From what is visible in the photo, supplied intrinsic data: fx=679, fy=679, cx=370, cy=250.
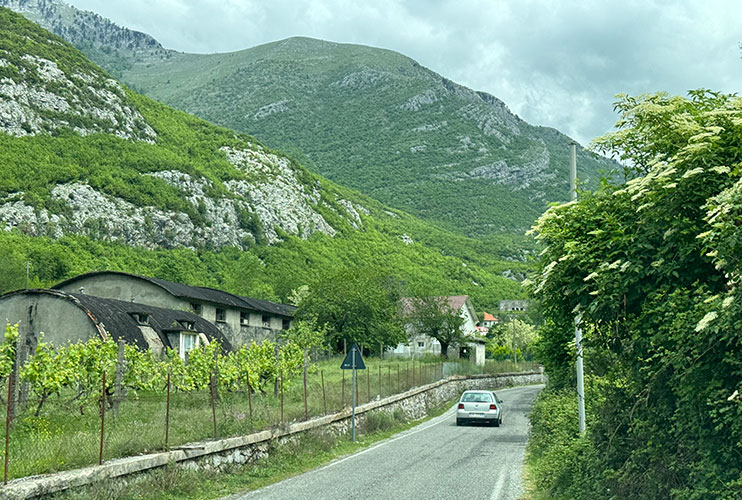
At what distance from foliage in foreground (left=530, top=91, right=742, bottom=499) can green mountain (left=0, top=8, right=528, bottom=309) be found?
216 feet

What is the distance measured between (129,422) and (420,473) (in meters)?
6.83

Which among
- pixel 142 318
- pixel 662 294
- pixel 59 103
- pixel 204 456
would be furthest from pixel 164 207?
pixel 662 294

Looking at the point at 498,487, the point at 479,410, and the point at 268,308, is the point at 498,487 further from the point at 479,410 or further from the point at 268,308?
the point at 268,308

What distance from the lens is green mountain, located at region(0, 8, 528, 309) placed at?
3265 inches

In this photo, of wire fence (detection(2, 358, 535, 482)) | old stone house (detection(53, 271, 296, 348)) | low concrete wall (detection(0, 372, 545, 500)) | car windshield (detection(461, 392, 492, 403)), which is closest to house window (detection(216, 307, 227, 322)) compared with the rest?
old stone house (detection(53, 271, 296, 348))

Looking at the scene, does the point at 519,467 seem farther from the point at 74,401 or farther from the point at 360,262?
the point at 360,262

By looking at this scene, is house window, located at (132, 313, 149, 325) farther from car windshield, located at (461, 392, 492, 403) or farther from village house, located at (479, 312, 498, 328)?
village house, located at (479, 312, 498, 328)

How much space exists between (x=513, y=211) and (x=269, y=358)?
488ft

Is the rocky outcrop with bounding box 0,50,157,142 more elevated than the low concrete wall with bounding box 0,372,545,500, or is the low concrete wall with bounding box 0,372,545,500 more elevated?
the rocky outcrop with bounding box 0,50,157,142

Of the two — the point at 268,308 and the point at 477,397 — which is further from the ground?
the point at 268,308

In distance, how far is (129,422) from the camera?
15750 millimetres

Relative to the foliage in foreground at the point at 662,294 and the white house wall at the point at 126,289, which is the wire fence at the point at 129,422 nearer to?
the foliage in foreground at the point at 662,294

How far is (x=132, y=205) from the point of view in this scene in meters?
94.2

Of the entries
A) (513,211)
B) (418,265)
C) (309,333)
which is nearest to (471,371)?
(309,333)
